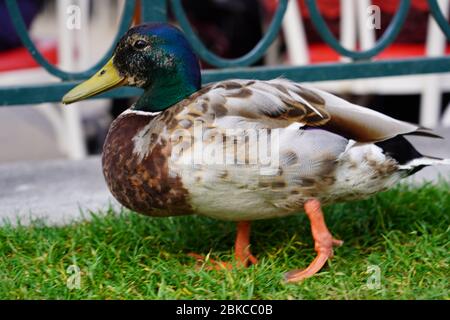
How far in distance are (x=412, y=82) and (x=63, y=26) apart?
1829 mm

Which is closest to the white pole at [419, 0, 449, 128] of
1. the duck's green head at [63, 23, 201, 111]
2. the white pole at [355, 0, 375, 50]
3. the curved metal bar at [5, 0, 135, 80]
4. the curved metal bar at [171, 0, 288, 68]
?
the white pole at [355, 0, 375, 50]

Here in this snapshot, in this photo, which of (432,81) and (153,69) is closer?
(153,69)

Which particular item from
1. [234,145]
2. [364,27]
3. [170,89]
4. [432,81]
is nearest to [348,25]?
[364,27]

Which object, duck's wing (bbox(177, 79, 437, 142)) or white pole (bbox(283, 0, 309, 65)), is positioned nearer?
duck's wing (bbox(177, 79, 437, 142))

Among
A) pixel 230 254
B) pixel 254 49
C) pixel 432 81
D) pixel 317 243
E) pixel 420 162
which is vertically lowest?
pixel 230 254

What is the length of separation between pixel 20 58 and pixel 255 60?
4.88ft

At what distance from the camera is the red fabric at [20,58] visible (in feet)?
15.0

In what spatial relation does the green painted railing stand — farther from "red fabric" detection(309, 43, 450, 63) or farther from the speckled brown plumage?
the speckled brown plumage

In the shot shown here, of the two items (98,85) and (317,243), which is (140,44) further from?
(317,243)

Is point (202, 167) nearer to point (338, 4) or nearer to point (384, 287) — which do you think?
point (384, 287)

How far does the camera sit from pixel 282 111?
265 cm

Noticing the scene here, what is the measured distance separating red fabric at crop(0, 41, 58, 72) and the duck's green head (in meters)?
1.76

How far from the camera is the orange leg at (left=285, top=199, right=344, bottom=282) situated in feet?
8.91

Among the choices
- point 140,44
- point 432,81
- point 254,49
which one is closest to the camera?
point 140,44
